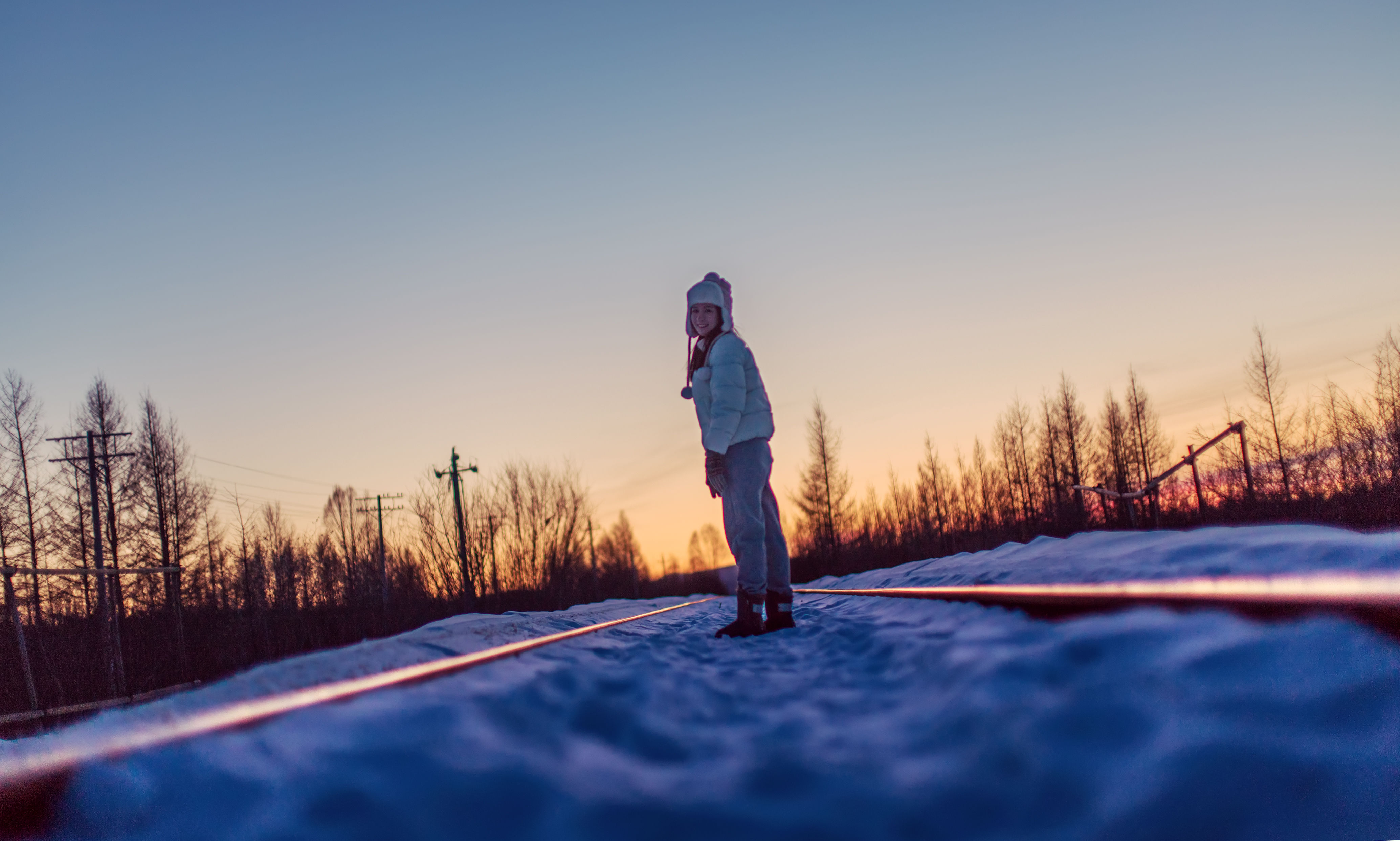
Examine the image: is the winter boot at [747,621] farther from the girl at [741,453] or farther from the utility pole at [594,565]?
the utility pole at [594,565]

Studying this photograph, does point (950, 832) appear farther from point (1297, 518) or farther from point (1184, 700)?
point (1297, 518)

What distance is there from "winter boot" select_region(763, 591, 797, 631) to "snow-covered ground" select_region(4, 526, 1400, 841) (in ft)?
6.89

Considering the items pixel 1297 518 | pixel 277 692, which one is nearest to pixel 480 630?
pixel 277 692

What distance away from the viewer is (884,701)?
1429 mm

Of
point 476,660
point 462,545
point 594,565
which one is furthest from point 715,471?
point 594,565

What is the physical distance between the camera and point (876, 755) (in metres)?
1.06

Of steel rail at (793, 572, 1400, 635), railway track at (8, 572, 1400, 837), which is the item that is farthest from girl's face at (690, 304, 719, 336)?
railway track at (8, 572, 1400, 837)

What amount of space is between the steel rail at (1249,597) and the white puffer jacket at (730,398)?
212cm

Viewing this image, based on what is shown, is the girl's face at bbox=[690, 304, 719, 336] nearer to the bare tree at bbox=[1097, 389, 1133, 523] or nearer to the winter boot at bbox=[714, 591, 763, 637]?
the winter boot at bbox=[714, 591, 763, 637]

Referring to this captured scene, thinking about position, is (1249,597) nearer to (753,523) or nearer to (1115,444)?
(753,523)

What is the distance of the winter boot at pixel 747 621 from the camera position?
133 inches

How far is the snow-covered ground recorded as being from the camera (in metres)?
0.81

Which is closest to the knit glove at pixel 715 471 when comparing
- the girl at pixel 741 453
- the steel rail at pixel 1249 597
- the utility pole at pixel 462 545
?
the girl at pixel 741 453

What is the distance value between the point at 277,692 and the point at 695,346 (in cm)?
326
